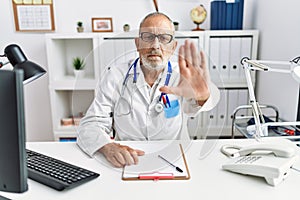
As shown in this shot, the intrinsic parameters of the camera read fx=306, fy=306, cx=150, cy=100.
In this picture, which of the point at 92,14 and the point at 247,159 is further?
the point at 92,14

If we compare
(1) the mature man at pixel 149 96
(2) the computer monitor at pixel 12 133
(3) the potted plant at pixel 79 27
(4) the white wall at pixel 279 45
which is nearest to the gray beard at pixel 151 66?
(1) the mature man at pixel 149 96

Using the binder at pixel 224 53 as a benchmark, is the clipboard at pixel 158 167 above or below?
below

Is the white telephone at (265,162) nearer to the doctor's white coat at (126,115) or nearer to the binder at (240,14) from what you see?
the doctor's white coat at (126,115)

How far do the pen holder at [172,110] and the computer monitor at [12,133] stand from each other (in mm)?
610

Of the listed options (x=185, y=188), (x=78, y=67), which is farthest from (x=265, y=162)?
(x=78, y=67)

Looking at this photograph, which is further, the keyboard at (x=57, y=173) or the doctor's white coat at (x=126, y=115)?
the doctor's white coat at (x=126, y=115)

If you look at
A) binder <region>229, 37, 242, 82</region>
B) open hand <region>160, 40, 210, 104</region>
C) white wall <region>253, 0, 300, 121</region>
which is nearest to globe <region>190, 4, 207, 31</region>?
binder <region>229, 37, 242, 82</region>

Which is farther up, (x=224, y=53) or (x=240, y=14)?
(x=240, y=14)

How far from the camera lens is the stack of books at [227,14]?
2238mm

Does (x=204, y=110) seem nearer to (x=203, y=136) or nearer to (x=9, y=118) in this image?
(x=203, y=136)

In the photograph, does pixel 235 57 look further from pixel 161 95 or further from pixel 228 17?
pixel 161 95

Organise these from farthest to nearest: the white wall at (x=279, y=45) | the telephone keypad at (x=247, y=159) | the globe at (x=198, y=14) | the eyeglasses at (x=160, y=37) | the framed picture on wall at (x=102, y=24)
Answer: the framed picture on wall at (x=102, y=24) < the globe at (x=198, y=14) < the white wall at (x=279, y=45) < the eyeglasses at (x=160, y=37) < the telephone keypad at (x=247, y=159)

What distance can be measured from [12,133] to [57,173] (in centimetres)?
36

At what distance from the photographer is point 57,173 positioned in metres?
0.90
